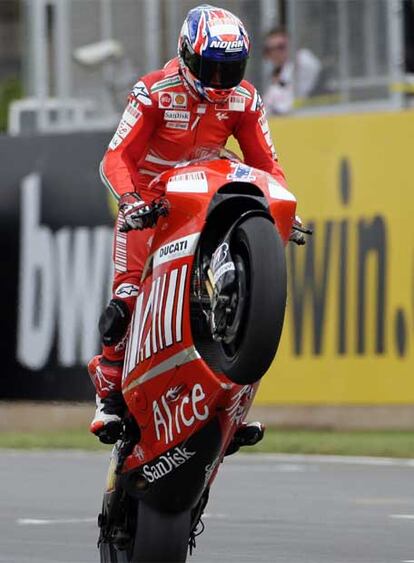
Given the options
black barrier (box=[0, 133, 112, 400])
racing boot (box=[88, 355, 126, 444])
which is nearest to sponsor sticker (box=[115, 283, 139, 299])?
racing boot (box=[88, 355, 126, 444])

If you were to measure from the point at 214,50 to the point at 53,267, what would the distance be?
8492 millimetres

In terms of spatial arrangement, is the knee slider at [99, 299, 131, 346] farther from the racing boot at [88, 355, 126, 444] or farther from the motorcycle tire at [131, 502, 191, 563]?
the motorcycle tire at [131, 502, 191, 563]

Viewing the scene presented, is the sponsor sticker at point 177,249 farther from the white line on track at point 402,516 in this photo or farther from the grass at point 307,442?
the grass at point 307,442

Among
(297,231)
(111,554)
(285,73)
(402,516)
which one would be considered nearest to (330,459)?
(402,516)

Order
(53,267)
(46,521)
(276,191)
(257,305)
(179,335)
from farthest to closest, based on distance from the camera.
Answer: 1. (53,267)
2. (46,521)
3. (276,191)
4. (179,335)
5. (257,305)

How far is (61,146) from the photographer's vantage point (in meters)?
15.6

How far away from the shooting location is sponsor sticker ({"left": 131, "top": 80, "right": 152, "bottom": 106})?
23.4 feet

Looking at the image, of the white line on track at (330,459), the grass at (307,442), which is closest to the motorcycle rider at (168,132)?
the white line on track at (330,459)

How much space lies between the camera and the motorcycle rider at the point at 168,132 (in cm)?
685

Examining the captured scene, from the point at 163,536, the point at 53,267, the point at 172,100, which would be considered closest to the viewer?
the point at 163,536

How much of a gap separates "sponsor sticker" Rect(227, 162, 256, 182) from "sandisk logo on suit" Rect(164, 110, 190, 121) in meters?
0.57

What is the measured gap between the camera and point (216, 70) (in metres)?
6.85

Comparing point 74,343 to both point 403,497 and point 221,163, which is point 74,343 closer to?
point 403,497

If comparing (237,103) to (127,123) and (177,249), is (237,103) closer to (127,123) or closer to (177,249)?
(127,123)
